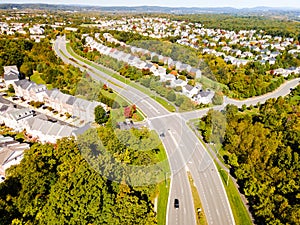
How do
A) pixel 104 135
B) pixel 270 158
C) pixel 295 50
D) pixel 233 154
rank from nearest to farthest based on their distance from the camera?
pixel 104 135 < pixel 270 158 < pixel 233 154 < pixel 295 50

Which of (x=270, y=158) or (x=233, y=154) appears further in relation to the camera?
(x=233, y=154)

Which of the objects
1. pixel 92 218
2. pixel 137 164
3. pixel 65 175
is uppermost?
pixel 137 164

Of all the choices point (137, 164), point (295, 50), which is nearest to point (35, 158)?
point (137, 164)

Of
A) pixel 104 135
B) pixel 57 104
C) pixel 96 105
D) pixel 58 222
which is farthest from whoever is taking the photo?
pixel 57 104

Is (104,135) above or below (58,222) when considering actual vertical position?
above

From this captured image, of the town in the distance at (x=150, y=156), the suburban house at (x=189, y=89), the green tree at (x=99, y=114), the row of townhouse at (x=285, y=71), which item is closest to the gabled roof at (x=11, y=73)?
the town in the distance at (x=150, y=156)

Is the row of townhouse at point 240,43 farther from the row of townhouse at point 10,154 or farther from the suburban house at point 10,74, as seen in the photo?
the row of townhouse at point 10,154

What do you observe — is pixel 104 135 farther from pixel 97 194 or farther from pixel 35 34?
pixel 35 34
